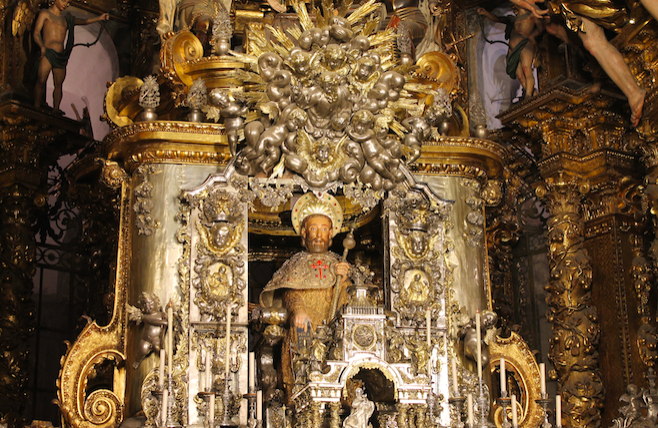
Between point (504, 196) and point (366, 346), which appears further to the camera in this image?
point (504, 196)

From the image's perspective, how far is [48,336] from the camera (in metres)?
13.0

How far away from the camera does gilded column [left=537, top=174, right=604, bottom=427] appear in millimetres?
11172

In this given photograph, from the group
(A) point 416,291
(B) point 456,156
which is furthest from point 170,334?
(B) point 456,156

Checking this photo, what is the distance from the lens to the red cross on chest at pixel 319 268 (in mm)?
10499

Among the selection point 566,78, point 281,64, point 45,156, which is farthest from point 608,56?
point 45,156

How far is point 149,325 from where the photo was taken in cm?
Result: 1008

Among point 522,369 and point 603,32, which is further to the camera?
point 603,32

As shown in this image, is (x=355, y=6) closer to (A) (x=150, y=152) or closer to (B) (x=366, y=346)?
(A) (x=150, y=152)

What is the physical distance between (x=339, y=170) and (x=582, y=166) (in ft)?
9.91

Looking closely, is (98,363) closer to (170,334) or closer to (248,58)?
(170,334)

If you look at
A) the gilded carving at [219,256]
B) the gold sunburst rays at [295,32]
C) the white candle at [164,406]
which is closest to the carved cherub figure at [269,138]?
Result: the gilded carving at [219,256]

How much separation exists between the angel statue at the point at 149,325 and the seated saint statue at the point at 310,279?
111 cm

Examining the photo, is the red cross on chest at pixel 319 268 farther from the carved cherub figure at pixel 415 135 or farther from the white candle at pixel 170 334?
the white candle at pixel 170 334

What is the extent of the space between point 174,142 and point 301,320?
Answer: 2170 mm
